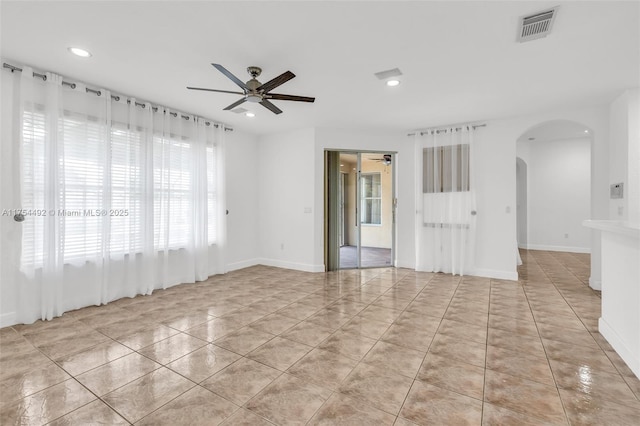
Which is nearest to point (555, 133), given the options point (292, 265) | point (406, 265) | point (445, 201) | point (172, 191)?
point (445, 201)

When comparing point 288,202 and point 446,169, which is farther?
point 288,202

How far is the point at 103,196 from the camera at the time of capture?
362cm

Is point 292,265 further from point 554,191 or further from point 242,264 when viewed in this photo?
point 554,191

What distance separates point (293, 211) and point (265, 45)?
3.42m

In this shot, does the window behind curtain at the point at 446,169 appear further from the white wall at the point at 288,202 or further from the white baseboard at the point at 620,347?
the white baseboard at the point at 620,347

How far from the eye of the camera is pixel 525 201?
7797 mm

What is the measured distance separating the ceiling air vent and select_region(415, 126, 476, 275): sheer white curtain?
2648 millimetres

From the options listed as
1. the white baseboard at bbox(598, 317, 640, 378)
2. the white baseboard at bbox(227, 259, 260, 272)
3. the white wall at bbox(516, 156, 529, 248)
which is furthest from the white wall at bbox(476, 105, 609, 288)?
the white baseboard at bbox(227, 259, 260, 272)

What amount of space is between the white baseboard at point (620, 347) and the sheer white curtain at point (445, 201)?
7.67 feet

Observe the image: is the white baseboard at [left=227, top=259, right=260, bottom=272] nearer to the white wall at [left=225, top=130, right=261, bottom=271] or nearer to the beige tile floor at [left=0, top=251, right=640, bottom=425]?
the white wall at [left=225, top=130, right=261, bottom=271]

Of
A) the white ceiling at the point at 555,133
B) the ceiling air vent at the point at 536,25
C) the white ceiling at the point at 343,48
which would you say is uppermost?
the white ceiling at the point at 555,133

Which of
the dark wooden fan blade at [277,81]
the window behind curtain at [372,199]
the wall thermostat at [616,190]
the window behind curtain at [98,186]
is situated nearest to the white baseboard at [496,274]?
the wall thermostat at [616,190]

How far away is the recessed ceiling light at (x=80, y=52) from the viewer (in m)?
2.74

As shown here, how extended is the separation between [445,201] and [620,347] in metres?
3.16
